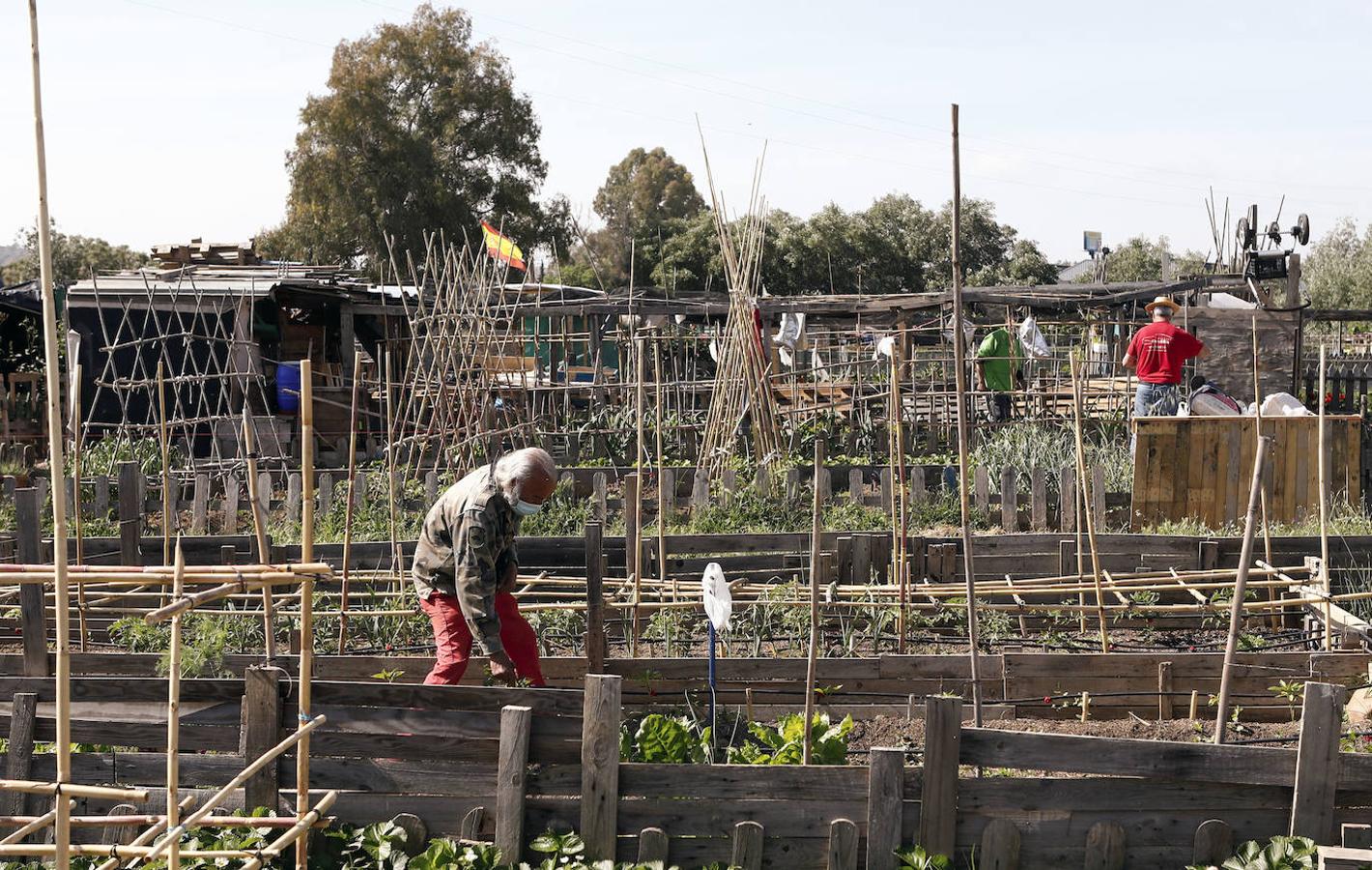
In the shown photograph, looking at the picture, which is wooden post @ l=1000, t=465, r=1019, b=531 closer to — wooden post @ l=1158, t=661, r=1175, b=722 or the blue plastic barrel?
wooden post @ l=1158, t=661, r=1175, b=722

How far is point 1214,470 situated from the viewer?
9.16 meters

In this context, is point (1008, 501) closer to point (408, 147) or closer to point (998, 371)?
point (998, 371)

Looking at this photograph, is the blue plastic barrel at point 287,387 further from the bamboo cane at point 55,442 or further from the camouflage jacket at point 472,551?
the bamboo cane at point 55,442

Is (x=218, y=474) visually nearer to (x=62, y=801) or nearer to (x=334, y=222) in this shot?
(x=62, y=801)

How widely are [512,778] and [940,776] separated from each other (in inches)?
51.2

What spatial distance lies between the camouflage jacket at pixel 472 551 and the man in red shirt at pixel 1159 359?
7211 mm

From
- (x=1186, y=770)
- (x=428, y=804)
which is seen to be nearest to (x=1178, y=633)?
(x=1186, y=770)

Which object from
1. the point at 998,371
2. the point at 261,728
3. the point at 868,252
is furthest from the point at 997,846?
the point at 868,252

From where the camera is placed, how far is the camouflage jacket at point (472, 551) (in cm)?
468

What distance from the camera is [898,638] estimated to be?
235 inches

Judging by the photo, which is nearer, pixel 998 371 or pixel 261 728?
pixel 261 728

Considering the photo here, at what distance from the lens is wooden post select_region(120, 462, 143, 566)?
7.09 meters

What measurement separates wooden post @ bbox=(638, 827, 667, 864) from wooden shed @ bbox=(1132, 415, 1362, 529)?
613cm

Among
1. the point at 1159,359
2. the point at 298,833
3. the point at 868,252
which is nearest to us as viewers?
the point at 298,833
